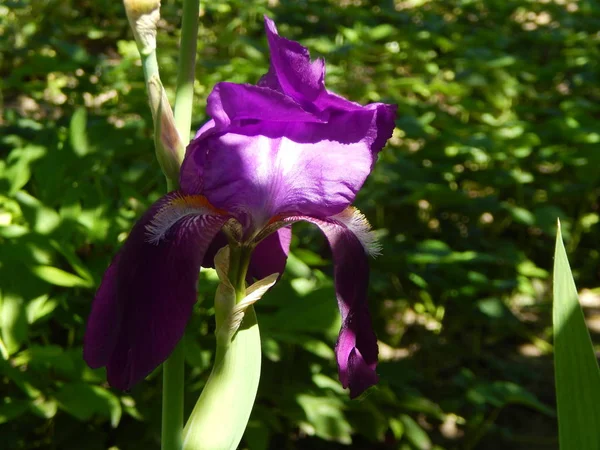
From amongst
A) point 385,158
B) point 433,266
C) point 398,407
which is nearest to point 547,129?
point 385,158

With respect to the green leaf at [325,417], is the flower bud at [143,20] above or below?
above

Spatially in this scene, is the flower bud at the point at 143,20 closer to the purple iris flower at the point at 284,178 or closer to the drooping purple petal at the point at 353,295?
the purple iris flower at the point at 284,178

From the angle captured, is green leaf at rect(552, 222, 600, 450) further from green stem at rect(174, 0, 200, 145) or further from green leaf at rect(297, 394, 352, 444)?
green leaf at rect(297, 394, 352, 444)

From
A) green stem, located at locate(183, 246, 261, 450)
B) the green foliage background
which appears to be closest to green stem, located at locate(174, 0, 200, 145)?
green stem, located at locate(183, 246, 261, 450)

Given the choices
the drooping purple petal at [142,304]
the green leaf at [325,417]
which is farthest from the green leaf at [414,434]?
the drooping purple petal at [142,304]

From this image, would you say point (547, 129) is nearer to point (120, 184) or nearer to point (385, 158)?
point (385, 158)

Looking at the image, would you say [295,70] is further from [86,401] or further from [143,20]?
[86,401]
